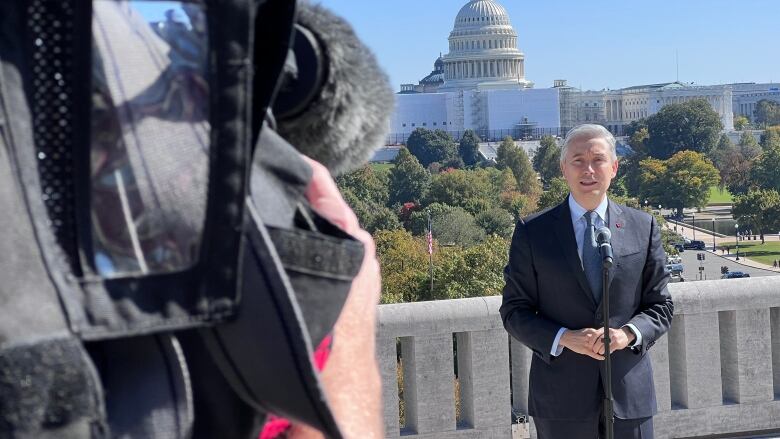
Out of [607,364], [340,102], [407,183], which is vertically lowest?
[607,364]

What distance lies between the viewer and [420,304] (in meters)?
4.80

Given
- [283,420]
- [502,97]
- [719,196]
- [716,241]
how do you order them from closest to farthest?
[283,420] < [716,241] < [719,196] < [502,97]

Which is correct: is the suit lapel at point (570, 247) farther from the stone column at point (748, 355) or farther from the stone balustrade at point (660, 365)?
the stone column at point (748, 355)

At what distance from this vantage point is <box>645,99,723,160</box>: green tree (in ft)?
264

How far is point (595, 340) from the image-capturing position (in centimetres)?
343

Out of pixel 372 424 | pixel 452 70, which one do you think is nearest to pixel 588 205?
pixel 372 424

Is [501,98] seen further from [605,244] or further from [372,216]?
[605,244]

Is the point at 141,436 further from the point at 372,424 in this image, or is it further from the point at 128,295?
the point at 372,424

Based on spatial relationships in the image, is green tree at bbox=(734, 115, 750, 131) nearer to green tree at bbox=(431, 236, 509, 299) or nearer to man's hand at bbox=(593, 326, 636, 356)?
green tree at bbox=(431, 236, 509, 299)

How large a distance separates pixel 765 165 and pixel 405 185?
64.6 feet

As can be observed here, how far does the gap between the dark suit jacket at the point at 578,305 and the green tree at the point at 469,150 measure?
8488 cm

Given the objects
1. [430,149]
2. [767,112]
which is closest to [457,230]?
[430,149]

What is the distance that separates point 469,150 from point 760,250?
1418 inches

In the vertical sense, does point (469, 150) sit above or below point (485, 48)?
below
